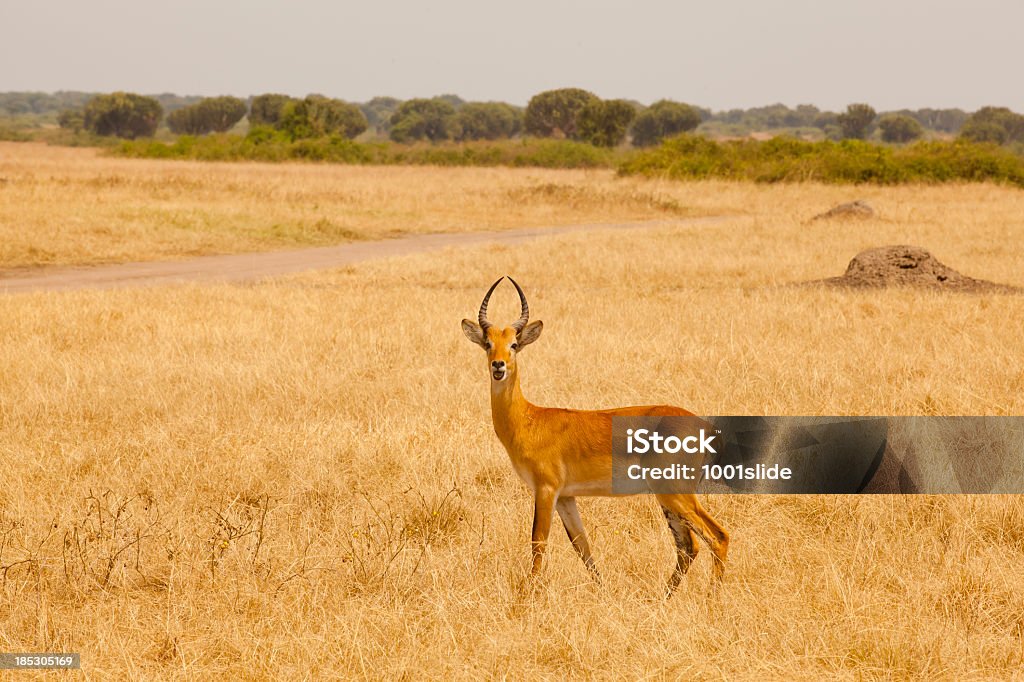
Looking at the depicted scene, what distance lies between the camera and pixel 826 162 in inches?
1839

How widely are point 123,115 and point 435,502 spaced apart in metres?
140

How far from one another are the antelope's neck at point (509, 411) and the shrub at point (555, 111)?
424 ft

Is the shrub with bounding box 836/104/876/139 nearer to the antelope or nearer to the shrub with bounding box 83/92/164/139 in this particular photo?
the shrub with bounding box 83/92/164/139

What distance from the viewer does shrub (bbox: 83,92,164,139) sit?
432 feet

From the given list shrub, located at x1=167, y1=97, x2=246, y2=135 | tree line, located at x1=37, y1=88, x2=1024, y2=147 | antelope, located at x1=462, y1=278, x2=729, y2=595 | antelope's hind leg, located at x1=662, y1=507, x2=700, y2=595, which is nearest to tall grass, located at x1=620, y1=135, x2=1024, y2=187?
antelope's hind leg, located at x1=662, y1=507, x2=700, y2=595

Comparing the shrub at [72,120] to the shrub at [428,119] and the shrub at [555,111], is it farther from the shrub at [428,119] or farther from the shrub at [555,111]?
the shrub at [555,111]

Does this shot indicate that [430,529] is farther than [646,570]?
Yes

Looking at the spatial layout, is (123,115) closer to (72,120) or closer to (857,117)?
(72,120)

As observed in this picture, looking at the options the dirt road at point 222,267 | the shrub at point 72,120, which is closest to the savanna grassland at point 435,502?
the dirt road at point 222,267

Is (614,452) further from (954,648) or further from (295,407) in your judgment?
(295,407)

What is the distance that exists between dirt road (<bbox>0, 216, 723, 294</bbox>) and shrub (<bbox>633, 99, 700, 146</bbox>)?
412ft

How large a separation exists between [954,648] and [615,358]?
6.07 metres

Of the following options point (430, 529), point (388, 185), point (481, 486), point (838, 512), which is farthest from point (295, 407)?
point (388, 185)

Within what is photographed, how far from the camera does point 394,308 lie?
1335cm
